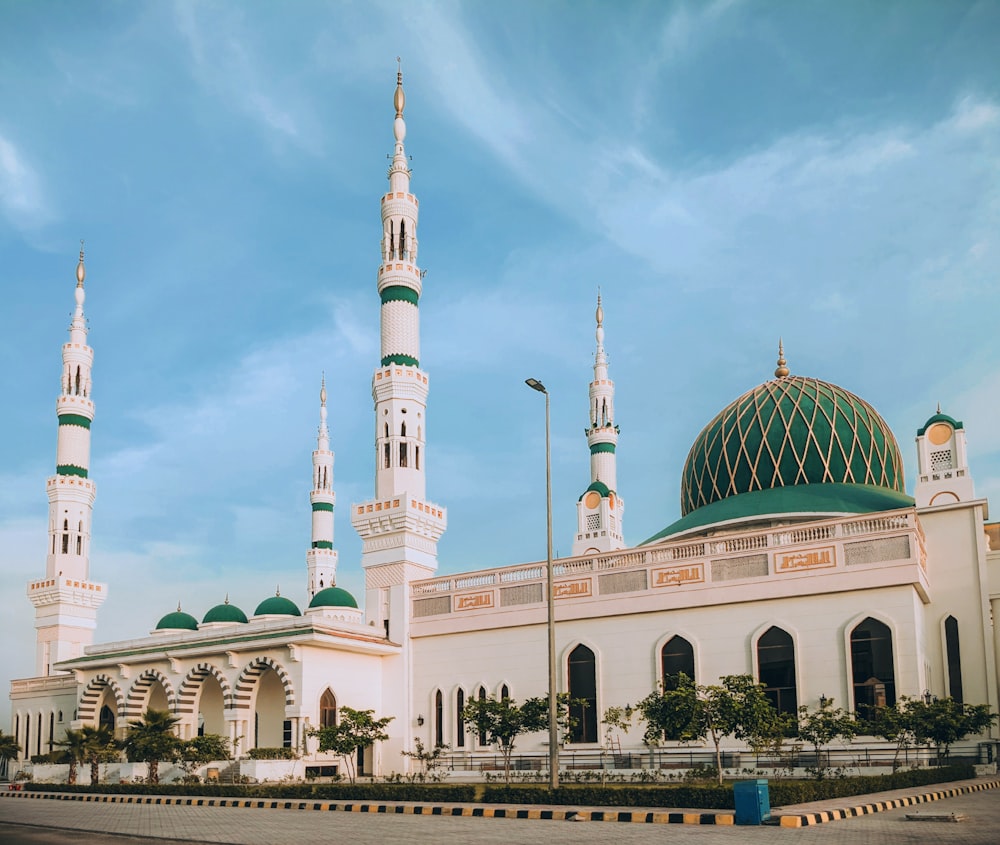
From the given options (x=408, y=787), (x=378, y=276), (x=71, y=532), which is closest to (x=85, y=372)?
(x=71, y=532)

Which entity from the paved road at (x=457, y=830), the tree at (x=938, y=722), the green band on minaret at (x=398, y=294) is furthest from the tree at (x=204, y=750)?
the tree at (x=938, y=722)

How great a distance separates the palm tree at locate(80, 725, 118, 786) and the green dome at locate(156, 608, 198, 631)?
9900 mm

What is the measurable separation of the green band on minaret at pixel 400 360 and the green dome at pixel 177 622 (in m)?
14.8

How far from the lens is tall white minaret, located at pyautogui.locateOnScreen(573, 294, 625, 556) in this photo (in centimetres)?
3906

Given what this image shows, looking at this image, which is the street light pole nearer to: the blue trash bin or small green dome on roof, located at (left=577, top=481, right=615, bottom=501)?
the blue trash bin

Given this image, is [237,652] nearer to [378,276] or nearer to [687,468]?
[378,276]

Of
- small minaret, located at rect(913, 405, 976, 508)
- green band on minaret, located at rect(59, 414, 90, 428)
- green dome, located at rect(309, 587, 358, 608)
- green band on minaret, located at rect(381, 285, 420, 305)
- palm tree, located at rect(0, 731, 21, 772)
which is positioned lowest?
palm tree, located at rect(0, 731, 21, 772)

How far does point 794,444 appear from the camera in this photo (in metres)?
34.1

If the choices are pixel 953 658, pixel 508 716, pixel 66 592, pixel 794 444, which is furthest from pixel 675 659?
pixel 66 592

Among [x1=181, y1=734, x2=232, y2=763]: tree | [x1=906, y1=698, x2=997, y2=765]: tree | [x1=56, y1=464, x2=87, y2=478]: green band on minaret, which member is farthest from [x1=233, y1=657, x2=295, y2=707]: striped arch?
[x1=906, y1=698, x2=997, y2=765]: tree

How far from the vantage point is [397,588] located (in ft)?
109

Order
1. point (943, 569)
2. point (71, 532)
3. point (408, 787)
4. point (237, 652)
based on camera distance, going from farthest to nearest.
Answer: point (71, 532)
point (237, 652)
point (943, 569)
point (408, 787)

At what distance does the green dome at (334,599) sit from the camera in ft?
131

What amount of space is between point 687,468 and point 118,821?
79.4ft
